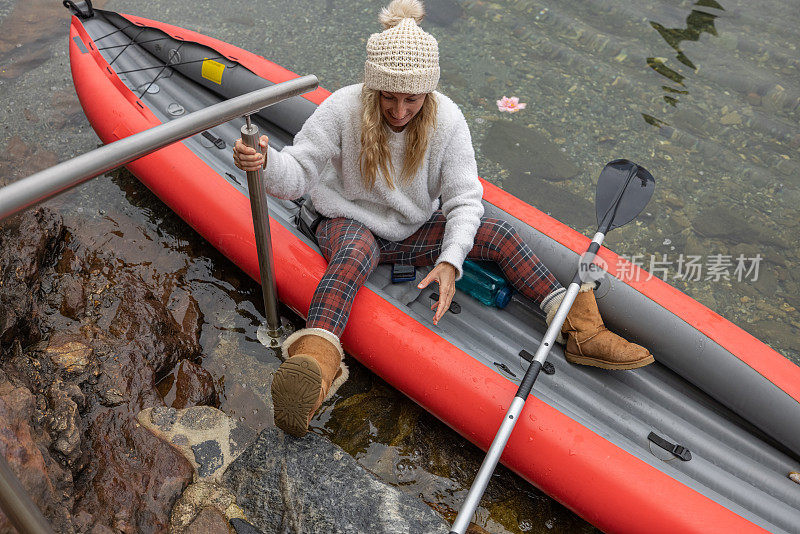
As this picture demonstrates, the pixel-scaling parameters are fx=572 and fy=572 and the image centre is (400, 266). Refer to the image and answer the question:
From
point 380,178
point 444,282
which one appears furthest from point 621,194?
point 380,178

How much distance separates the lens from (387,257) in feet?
7.50

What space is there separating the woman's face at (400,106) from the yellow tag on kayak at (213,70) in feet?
5.16

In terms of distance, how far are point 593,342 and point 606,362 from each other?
0.09 meters

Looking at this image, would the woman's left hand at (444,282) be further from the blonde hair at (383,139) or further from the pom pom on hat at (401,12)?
the pom pom on hat at (401,12)

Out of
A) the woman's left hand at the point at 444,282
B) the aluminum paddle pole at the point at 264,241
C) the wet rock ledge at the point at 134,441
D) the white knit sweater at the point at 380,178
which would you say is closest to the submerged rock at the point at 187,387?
the wet rock ledge at the point at 134,441

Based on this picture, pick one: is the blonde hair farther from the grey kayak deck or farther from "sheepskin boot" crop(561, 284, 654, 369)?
"sheepskin boot" crop(561, 284, 654, 369)

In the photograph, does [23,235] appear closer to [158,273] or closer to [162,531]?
[158,273]

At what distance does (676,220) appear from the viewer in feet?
11.4

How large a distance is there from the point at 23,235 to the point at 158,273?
55 cm

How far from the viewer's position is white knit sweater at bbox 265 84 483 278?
1.97 meters

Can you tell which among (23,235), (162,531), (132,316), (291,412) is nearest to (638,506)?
(291,412)

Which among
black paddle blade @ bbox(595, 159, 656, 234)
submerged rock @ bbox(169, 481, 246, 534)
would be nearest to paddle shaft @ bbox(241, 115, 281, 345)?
submerged rock @ bbox(169, 481, 246, 534)

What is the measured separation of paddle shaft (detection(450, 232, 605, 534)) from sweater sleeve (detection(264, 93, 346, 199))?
97 cm

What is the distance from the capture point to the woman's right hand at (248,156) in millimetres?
1623
